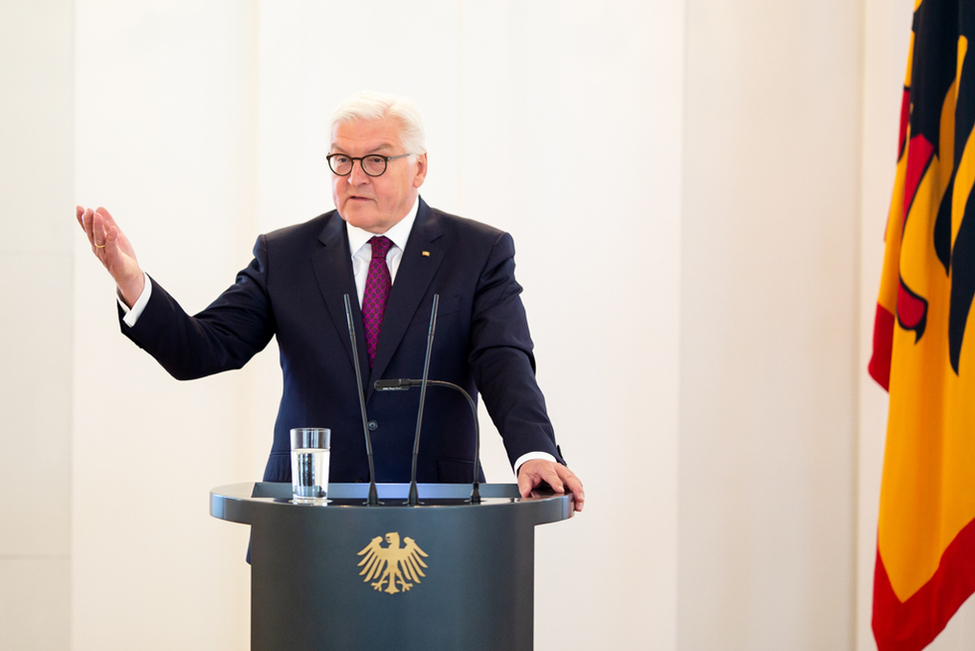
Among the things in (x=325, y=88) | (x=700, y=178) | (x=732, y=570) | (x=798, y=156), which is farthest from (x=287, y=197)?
(x=732, y=570)

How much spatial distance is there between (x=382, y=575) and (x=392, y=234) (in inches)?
41.7

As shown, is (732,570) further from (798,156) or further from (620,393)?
(798,156)

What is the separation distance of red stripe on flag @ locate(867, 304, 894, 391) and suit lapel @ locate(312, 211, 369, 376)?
1.48m

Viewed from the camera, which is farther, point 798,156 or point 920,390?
point 798,156

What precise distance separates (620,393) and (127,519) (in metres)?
1.89

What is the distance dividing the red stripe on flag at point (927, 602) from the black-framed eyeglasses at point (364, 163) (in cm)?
170

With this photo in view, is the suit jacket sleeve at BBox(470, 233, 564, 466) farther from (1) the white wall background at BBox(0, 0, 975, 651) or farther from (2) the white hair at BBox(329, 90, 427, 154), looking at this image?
(1) the white wall background at BBox(0, 0, 975, 651)

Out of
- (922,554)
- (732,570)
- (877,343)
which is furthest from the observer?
(732,570)

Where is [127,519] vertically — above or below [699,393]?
below

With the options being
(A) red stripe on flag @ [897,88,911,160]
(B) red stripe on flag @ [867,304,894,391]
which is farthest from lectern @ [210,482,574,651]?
(A) red stripe on flag @ [897,88,911,160]

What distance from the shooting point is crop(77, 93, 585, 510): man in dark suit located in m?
2.03

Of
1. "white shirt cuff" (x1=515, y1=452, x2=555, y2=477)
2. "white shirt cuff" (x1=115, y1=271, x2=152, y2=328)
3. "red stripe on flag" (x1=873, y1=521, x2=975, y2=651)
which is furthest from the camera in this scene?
"red stripe on flag" (x1=873, y1=521, x2=975, y2=651)

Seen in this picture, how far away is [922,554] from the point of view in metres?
2.43

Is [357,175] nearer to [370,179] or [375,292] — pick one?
[370,179]
